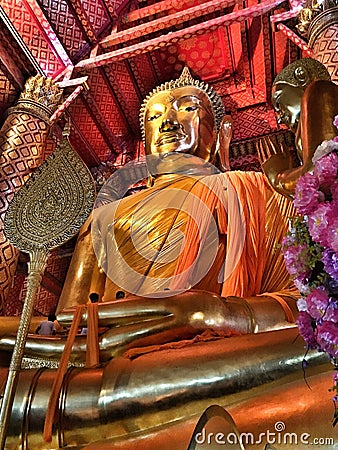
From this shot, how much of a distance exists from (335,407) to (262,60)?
4.67 meters

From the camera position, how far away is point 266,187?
2701 millimetres

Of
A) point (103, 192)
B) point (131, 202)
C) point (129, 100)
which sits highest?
point (129, 100)

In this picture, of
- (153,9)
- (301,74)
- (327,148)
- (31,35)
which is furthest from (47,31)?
(327,148)

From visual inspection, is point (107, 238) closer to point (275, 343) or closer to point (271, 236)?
point (271, 236)

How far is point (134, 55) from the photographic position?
4273 mm

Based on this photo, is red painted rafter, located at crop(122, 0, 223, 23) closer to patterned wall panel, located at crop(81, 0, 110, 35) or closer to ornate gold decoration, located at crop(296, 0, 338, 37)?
patterned wall panel, located at crop(81, 0, 110, 35)

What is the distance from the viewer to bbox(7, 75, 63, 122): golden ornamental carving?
3787 millimetres

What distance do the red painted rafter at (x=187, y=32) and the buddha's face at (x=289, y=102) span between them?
2088 mm

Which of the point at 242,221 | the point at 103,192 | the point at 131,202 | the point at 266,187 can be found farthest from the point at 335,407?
the point at 103,192

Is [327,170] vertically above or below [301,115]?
below

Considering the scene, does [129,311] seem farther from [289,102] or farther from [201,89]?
[201,89]

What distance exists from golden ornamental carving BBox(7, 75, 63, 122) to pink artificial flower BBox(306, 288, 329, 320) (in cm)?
322

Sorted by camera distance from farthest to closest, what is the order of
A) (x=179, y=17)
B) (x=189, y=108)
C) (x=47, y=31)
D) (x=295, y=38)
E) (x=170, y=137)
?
(x=47, y=31) → (x=179, y=17) → (x=295, y=38) → (x=189, y=108) → (x=170, y=137)

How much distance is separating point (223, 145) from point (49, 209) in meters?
1.80
